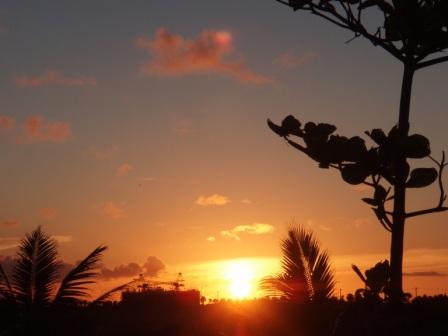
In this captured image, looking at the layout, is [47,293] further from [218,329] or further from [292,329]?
[292,329]

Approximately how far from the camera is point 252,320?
7207 mm

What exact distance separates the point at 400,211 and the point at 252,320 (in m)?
2.24

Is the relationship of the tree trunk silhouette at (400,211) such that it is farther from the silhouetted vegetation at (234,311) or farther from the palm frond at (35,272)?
the palm frond at (35,272)

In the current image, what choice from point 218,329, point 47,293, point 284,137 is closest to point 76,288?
point 47,293

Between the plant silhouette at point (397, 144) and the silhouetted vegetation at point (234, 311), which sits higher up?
the plant silhouette at point (397, 144)

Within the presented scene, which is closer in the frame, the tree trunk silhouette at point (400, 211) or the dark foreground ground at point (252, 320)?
the tree trunk silhouette at point (400, 211)

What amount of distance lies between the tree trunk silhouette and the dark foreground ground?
31cm

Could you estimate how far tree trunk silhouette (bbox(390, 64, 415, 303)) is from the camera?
5.91 metres

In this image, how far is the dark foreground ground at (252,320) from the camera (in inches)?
242

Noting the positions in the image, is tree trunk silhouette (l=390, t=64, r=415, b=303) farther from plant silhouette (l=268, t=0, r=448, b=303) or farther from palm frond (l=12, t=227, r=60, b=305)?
palm frond (l=12, t=227, r=60, b=305)

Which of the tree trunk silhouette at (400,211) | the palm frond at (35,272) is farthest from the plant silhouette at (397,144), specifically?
the palm frond at (35,272)

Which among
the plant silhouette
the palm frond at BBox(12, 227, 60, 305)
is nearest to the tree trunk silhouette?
the plant silhouette

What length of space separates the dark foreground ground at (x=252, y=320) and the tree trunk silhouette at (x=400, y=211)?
1.01 ft

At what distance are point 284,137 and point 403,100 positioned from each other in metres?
1.19
